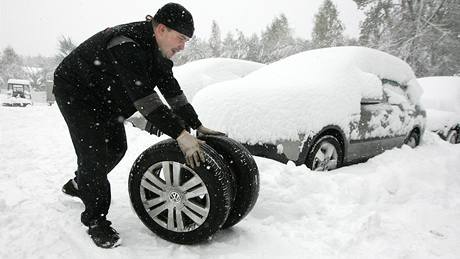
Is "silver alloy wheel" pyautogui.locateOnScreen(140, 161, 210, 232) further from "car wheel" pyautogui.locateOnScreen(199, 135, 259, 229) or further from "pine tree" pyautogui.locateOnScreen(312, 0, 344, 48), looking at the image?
"pine tree" pyautogui.locateOnScreen(312, 0, 344, 48)

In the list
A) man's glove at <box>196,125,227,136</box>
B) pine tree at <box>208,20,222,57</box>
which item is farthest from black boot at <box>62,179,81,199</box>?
pine tree at <box>208,20,222,57</box>

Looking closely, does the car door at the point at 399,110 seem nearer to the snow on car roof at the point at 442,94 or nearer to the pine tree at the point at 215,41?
the snow on car roof at the point at 442,94

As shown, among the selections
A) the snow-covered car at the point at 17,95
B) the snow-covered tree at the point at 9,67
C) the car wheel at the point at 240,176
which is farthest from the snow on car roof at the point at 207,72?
the snow-covered tree at the point at 9,67

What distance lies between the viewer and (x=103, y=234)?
2.46 m

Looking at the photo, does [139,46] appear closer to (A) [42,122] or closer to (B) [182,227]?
(B) [182,227]

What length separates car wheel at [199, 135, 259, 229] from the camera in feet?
8.57

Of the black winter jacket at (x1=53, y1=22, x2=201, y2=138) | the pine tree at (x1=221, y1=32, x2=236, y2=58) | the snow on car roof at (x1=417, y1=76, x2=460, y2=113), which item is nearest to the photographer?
the black winter jacket at (x1=53, y1=22, x2=201, y2=138)

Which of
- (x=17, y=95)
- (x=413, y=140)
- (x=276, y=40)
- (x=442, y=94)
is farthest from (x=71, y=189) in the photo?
(x=276, y=40)

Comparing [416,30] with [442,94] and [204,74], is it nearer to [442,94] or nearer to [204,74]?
[442,94]

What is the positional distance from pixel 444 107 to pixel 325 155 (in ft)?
19.7

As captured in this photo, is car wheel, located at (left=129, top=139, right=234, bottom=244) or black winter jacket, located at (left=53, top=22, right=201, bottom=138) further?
car wheel, located at (left=129, top=139, right=234, bottom=244)

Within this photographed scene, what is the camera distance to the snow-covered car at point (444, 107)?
8.26 m

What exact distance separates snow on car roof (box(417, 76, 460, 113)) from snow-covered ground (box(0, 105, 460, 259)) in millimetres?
4856

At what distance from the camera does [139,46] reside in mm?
2311
